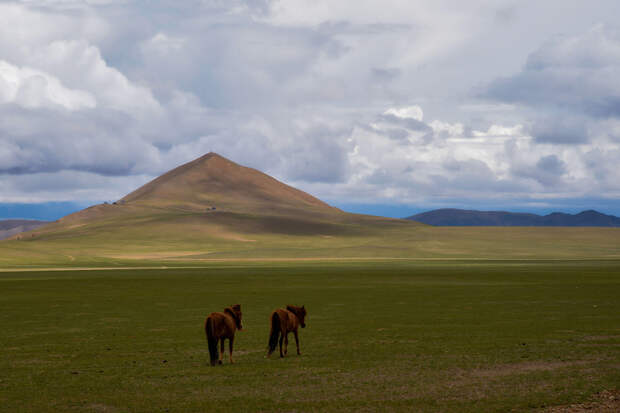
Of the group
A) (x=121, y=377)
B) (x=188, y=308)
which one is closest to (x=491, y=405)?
(x=121, y=377)

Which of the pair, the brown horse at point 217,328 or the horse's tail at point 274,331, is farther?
the horse's tail at point 274,331

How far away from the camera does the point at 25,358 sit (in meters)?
19.1

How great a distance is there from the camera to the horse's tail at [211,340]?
634 inches

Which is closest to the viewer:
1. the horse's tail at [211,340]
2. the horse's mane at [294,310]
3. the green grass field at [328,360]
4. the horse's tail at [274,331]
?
the green grass field at [328,360]

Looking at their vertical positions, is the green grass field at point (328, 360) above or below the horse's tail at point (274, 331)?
below

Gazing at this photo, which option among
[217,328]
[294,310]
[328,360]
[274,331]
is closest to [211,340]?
[217,328]

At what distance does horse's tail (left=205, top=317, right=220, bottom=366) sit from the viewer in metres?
16.1

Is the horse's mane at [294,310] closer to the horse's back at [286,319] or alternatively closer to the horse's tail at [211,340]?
the horse's back at [286,319]

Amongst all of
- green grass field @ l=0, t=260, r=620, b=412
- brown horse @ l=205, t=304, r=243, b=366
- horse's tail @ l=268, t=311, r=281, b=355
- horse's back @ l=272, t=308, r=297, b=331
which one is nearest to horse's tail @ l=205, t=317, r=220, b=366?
brown horse @ l=205, t=304, r=243, b=366

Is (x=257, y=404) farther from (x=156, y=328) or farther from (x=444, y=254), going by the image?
(x=444, y=254)

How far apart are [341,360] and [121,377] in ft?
18.3

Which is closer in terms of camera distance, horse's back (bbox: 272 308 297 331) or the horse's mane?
horse's back (bbox: 272 308 297 331)

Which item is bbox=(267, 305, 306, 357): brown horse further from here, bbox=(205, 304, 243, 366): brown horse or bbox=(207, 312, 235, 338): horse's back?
bbox=(207, 312, 235, 338): horse's back

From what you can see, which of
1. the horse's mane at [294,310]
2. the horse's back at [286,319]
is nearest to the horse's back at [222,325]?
the horse's back at [286,319]
